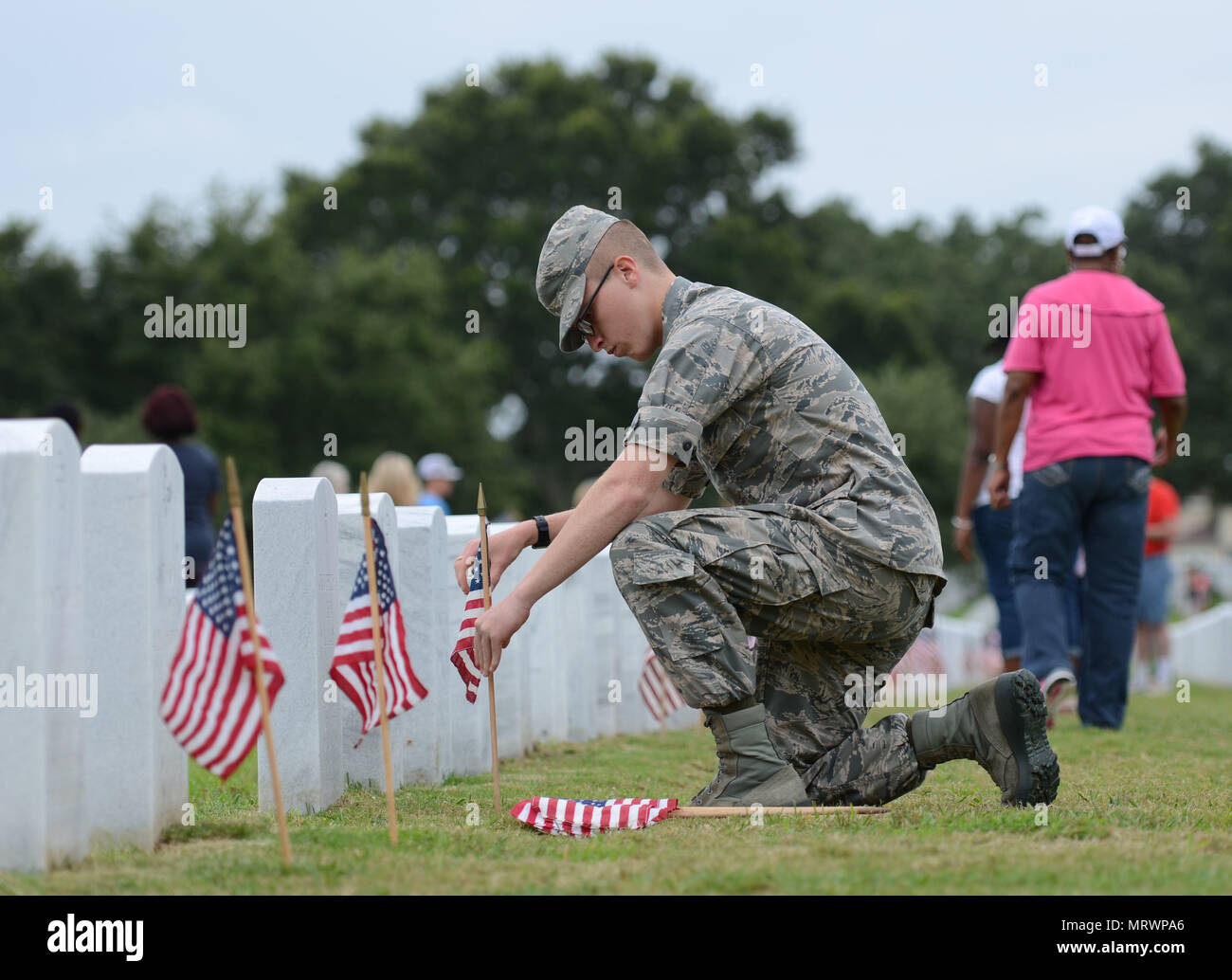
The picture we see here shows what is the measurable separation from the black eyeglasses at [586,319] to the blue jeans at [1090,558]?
3.77 metres

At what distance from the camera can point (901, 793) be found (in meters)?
4.69

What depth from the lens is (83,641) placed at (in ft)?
11.9

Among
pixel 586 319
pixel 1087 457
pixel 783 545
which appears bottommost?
pixel 783 545

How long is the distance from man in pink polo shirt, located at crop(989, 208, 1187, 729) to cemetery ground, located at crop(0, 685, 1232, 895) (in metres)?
2.43

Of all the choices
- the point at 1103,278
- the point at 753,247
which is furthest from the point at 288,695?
the point at 753,247

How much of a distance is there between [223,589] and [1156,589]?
13125 millimetres

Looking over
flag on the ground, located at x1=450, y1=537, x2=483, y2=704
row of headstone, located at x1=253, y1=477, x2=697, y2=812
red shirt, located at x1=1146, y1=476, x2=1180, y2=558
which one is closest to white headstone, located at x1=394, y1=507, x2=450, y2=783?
row of headstone, located at x1=253, y1=477, x2=697, y2=812

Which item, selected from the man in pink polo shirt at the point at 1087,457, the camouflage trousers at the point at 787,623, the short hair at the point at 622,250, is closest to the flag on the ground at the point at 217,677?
the camouflage trousers at the point at 787,623

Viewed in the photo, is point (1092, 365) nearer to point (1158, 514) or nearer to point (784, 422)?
point (784, 422)

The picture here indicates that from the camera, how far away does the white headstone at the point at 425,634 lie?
568cm

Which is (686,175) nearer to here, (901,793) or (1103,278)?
(1103,278)

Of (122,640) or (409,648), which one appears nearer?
(122,640)

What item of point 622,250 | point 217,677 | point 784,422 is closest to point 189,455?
point 622,250

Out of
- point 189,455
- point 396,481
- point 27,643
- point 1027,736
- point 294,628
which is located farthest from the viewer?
point 396,481
